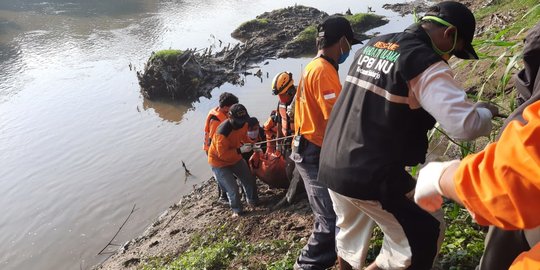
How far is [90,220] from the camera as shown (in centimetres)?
873

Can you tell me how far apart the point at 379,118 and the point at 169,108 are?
13280 millimetres

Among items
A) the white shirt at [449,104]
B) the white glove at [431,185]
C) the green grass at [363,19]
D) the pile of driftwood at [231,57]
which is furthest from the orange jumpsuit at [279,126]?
the green grass at [363,19]

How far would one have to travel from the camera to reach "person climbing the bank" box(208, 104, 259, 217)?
6.45m

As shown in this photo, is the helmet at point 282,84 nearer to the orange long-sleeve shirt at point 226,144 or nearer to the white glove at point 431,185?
the orange long-sleeve shirt at point 226,144

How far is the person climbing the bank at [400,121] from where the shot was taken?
2129 millimetres

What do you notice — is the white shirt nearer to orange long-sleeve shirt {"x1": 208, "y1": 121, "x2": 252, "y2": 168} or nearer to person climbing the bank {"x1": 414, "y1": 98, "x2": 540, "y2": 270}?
person climbing the bank {"x1": 414, "y1": 98, "x2": 540, "y2": 270}

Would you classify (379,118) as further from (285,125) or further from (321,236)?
(285,125)

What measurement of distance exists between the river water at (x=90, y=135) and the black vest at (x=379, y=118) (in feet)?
20.6

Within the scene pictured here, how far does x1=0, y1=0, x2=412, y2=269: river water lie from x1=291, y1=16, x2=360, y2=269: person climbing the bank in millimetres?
5210

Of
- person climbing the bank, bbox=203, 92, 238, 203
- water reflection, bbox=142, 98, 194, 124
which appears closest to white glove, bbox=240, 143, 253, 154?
person climbing the bank, bbox=203, 92, 238, 203

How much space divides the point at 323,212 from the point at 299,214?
2.43m

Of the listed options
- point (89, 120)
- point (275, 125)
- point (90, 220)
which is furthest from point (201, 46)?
point (275, 125)

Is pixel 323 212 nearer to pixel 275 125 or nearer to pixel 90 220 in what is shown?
pixel 275 125

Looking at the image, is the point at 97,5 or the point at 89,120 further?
the point at 97,5
